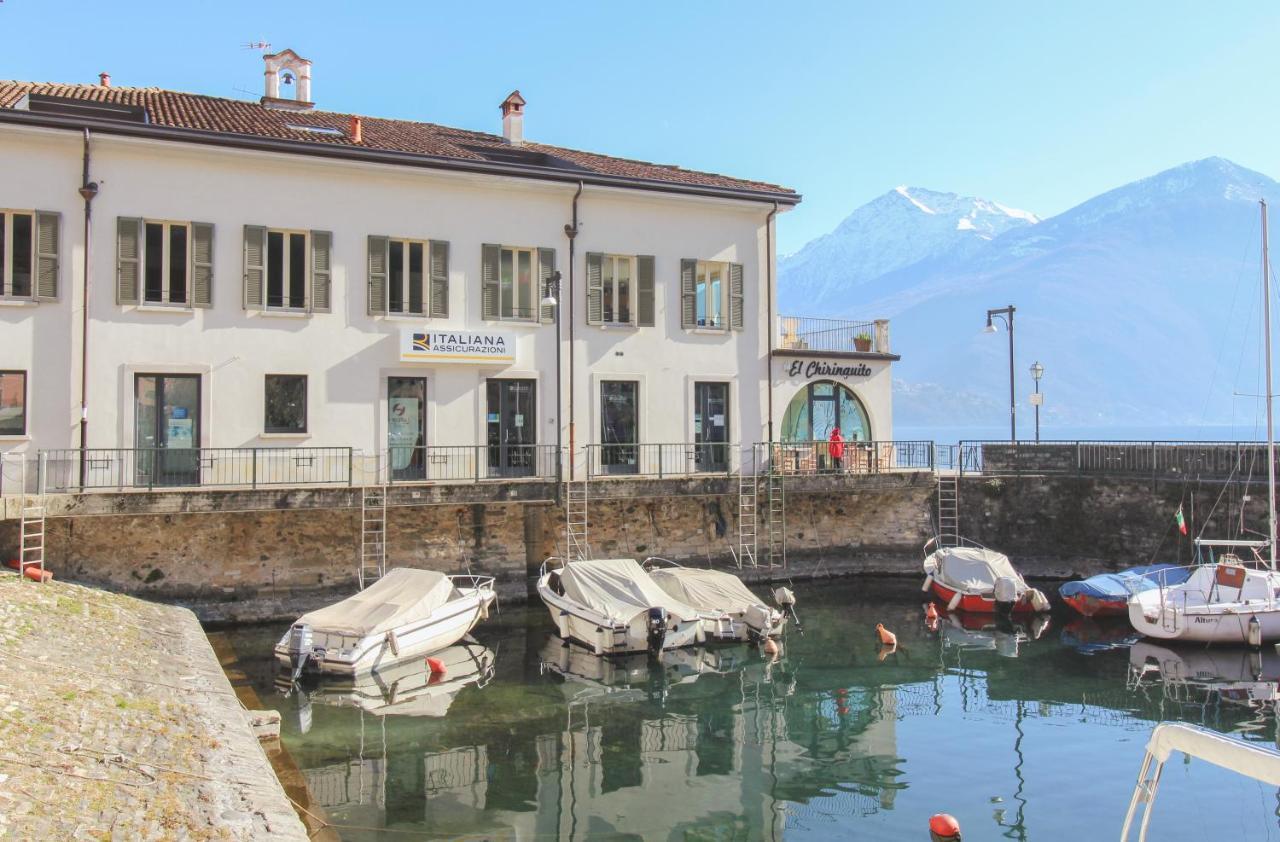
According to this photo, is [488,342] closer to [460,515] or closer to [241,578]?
[460,515]

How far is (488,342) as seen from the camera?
23.1 m

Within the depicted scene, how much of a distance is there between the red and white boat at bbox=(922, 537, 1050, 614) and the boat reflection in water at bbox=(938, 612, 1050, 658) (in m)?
0.29

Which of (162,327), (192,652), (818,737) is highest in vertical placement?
(162,327)

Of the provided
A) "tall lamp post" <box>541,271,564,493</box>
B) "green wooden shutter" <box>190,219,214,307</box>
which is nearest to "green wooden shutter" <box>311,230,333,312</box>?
"green wooden shutter" <box>190,219,214,307</box>

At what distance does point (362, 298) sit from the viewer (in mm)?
22203

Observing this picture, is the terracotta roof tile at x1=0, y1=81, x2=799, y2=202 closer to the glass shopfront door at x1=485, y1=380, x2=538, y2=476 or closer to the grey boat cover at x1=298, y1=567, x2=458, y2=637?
the glass shopfront door at x1=485, y1=380, x2=538, y2=476

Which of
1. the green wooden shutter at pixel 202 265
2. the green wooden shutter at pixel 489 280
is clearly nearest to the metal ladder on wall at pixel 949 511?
the green wooden shutter at pixel 489 280

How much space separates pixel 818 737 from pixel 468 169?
602 inches

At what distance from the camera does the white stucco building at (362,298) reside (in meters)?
19.8

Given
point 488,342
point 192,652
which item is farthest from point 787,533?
point 192,652

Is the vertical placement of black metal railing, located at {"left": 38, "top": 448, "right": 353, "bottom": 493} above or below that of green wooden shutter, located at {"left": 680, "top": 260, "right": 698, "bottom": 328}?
below

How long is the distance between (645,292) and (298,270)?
8.67 meters

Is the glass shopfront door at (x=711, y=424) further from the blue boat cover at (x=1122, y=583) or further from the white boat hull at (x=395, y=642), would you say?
the blue boat cover at (x=1122, y=583)

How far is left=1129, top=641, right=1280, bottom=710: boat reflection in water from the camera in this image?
1675 cm
